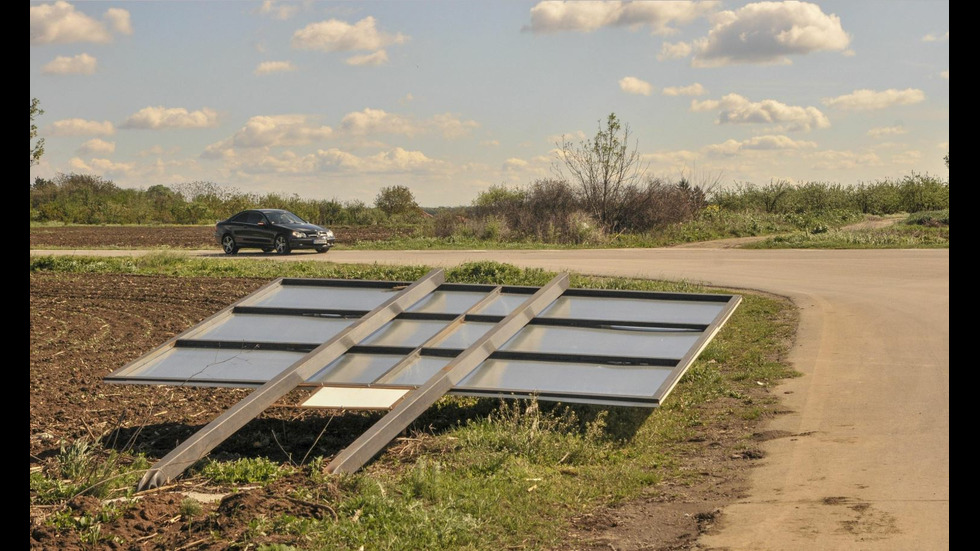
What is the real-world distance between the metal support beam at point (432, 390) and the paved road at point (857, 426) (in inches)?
99.9

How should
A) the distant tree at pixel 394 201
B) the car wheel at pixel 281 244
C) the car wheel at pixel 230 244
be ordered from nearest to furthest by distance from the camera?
the car wheel at pixel 281 244
the car wheel at pixel 230 244
the distant tree at pixel 394 201

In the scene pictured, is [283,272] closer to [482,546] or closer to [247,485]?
[247,485]

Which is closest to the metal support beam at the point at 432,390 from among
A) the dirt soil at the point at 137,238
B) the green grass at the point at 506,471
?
the green grass at the point at 506,471

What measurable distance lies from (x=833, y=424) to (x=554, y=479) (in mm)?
3609

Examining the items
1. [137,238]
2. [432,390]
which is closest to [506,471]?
[432,390]

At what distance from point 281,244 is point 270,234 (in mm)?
556

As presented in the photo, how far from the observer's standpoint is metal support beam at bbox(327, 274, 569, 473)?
6.81 meters

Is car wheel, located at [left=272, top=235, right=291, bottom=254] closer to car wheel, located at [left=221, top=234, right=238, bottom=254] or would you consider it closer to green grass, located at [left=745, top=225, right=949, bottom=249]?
car wheel, located at [left=221, top=234, right=238, bottom=254]

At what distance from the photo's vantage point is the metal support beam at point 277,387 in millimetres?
6797

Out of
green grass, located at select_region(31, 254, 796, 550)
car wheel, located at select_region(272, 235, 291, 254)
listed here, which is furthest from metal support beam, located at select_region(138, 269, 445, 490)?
car wheel, located at select_region(272, 235, 291, 254)

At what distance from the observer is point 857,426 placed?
9.20m

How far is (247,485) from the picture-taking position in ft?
23.6

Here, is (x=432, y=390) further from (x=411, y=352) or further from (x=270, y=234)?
(x=270, y=234)

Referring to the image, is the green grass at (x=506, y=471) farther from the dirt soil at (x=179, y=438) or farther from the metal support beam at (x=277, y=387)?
the metal support beam at (x=277, y=387)
